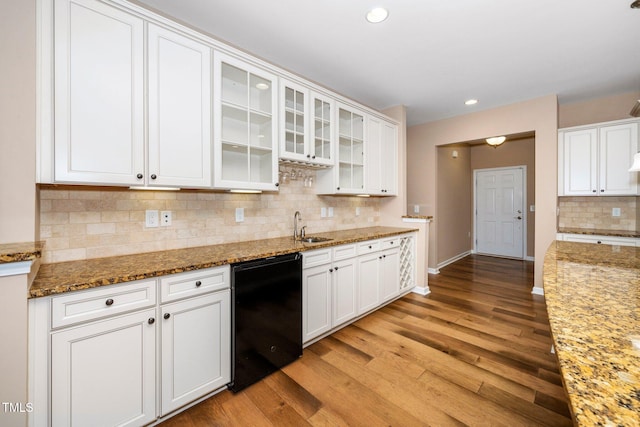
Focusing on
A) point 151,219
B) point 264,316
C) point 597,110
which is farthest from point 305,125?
point 597,110

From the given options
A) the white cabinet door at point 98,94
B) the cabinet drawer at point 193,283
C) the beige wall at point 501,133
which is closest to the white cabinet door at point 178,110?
the white cabinet door at point 98,94

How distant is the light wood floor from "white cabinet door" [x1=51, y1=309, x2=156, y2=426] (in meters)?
0.28

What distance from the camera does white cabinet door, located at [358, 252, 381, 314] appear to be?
2914 mm

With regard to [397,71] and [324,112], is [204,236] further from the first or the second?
[397,71]

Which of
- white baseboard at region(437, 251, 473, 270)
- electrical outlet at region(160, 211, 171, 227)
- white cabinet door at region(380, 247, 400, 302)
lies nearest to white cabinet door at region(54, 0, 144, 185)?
electrical outlet at region(160, 211, 171, 227)

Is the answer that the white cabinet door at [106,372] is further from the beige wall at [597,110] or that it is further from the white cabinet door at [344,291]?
the beige wall at [597,110]

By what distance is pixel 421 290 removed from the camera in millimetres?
3830

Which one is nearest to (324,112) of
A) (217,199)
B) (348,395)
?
(217,199)

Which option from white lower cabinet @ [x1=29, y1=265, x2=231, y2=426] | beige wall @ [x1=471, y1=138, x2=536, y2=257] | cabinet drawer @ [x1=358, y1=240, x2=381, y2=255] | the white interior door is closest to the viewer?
white lower cabinet @ [x1=29, y1=265, x2=231, y2=426]

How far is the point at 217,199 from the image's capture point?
2398 mm

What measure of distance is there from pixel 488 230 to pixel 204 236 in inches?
243

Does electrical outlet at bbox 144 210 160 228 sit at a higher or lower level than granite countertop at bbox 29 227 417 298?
higher

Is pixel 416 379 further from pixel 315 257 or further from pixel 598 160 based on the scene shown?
pixel 598 160

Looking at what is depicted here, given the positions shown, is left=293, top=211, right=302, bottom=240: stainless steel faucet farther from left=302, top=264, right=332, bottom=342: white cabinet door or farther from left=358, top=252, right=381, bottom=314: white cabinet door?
left=358, top=252, right=381, bottom=314: white cabinet door
